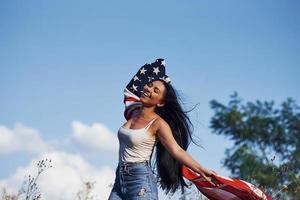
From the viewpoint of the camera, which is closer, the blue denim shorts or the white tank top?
the blue denim shorts

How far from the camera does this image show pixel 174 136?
5688 millimetres

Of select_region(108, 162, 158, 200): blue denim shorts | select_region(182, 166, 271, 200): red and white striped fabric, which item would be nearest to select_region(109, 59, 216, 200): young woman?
select_region(108, 162, 158, 200): blue denim shorts

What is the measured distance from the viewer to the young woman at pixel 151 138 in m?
5.06

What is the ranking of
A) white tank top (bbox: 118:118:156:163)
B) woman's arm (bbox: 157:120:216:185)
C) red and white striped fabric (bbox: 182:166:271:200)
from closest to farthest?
woman's arm (bbox: 157:120:216:185) → white tank top (bbox: 118:118:156:163) → red and white striped fabric (bbox: 182:166:271:200)

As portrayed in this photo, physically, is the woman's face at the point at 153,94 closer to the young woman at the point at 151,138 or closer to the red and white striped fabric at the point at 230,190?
the young woman at the point at 151,138

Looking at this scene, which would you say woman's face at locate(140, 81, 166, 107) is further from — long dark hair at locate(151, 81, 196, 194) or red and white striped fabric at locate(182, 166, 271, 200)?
red and white striped fabric at locate(182, 166, 271, 200)

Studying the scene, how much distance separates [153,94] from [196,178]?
809 millimetres

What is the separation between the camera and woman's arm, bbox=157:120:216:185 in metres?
4.99

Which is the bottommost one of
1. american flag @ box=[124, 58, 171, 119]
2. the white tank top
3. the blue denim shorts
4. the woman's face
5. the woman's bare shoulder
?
the blue denim shorts

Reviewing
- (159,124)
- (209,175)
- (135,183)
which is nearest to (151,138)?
(159,124)

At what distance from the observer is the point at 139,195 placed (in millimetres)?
4973

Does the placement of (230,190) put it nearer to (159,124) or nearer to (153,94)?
(159,124)

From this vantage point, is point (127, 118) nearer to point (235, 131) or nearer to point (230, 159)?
point (230, 159)

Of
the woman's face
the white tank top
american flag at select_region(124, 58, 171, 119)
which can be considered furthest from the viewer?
american flag at select_region(124, 58, 171, 119)
